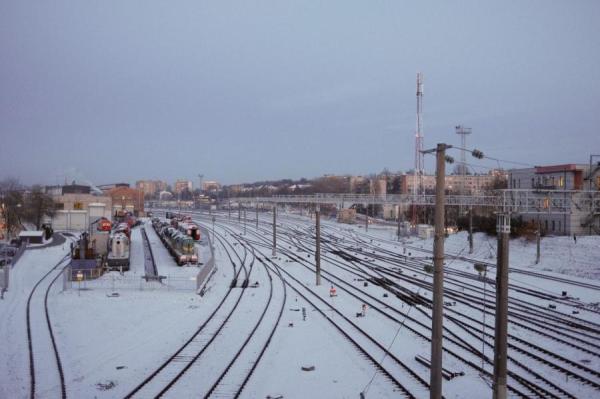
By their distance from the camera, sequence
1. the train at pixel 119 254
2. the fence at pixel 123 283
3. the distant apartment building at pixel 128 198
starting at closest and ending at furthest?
the fence at pixel 123 283 → the train at pixel 119 254 → the distant apartment building at pixel 128 198

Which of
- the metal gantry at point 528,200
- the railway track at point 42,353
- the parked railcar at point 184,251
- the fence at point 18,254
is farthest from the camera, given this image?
the parked railcar at point 184,251

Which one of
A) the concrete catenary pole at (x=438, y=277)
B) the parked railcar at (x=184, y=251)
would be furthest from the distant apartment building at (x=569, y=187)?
the concrete catenary pole at (x=438, y=277)

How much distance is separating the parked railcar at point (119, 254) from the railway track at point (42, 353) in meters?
7.94

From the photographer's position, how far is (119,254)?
33.8 metres

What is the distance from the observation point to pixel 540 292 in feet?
85.1

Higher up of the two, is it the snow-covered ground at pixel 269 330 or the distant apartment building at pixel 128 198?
the distant apartment building at pixel 128 198

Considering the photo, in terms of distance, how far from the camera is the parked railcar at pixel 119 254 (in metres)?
32.9

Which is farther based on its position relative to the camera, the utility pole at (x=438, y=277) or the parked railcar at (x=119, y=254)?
the parked railcar at (x=119, y=254)

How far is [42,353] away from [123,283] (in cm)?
1194

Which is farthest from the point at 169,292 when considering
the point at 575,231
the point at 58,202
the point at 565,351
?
the point at 58,202

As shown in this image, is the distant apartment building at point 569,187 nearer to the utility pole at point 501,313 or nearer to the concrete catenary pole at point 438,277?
the utility pole at point 501,313

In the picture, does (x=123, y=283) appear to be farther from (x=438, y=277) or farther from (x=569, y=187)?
(x=569, y=187)

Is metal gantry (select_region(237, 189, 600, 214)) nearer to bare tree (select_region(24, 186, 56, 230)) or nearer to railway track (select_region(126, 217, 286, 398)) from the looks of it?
railway track (select_region(126, 217, 286, 398))

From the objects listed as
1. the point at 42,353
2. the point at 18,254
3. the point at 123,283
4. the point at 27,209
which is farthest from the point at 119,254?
the point at 27,209
